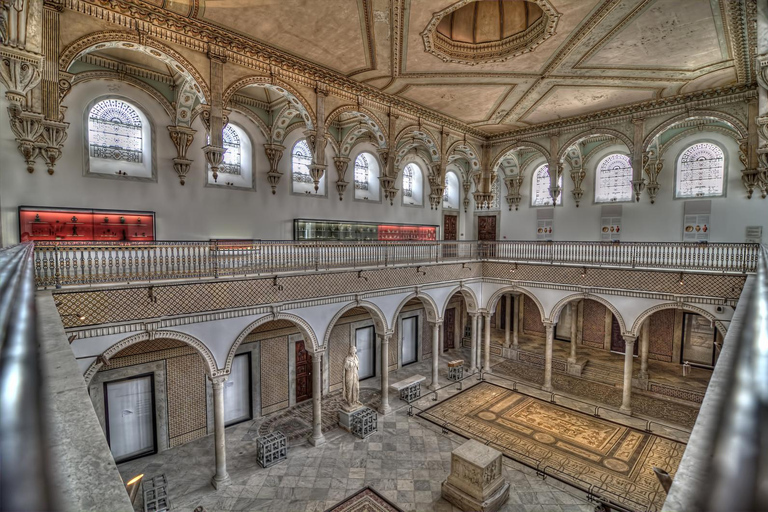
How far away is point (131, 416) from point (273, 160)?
26.9 feet

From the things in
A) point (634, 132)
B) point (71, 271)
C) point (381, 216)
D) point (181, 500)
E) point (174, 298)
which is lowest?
point (181, 500)

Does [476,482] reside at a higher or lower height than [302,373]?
A: lower

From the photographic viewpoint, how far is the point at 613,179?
55.9ft

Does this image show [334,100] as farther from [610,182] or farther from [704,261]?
[610,182]

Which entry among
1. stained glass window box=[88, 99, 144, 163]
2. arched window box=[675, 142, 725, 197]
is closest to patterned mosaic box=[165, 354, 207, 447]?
stained glass window box=[88, 99, 144, 163]

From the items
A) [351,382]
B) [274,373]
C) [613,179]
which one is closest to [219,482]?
[274,373]

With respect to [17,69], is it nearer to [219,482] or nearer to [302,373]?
[219,482]

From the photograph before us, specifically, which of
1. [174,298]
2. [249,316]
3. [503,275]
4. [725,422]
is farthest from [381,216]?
[725,422]

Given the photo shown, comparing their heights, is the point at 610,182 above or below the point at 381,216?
above

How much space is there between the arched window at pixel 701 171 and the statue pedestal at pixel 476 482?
12832mm

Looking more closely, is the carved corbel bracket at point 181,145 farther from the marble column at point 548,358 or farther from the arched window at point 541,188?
the arched window at point 541,188

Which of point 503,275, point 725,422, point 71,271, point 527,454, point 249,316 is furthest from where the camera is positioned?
point 503,275

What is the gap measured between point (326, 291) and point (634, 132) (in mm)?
11435

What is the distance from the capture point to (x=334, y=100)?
38.2ft
